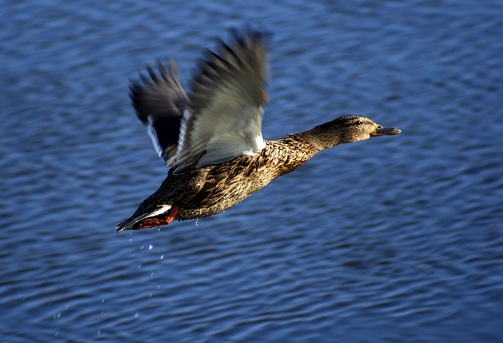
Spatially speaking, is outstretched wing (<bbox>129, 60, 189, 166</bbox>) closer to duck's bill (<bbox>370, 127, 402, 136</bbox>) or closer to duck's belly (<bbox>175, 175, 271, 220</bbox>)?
duck's belly (<bbox>175, 175, 271, 220</bbox>)

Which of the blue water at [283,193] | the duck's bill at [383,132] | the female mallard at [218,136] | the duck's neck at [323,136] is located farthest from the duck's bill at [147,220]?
the duck's bill at [383,132]

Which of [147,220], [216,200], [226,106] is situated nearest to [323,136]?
[216,200]

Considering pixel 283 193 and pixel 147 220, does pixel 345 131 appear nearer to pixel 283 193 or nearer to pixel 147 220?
pixel 147 220

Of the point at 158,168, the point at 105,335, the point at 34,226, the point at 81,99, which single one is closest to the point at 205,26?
the point at 81,99

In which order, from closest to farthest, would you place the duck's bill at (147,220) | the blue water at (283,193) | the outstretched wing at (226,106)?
1. the outstretched wing at (226,106)
2. the duck's bill at (147,220)
3. the blue water at (283,193)

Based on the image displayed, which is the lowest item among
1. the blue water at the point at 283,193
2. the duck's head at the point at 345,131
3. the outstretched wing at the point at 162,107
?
the blue water at the point at 283,193

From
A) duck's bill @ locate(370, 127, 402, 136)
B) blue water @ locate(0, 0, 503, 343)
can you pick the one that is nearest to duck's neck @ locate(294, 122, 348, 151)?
duck's bill @ locate(370, 127, 402, 136)

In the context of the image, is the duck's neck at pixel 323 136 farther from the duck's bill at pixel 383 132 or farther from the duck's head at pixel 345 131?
the duck's bill at pixel 383 132

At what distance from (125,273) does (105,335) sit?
2.50 ft

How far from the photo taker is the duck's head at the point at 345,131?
26.7 feet

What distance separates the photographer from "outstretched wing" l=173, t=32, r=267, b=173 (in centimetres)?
611

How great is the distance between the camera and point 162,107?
8000mm

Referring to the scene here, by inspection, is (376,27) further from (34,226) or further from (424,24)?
(34,226)

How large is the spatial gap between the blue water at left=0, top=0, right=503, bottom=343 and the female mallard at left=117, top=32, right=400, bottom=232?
128cm
